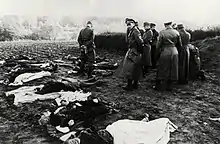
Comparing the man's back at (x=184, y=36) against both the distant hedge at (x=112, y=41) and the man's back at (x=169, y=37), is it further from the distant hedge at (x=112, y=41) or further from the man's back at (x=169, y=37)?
the distant hedge at (x=112, y=41)

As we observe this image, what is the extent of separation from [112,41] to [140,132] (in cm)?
1259

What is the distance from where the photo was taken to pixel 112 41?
52.7 ft

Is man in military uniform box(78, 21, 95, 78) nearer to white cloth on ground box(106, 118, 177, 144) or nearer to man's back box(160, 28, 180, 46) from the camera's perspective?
man's back box(160, 28, 180, 46)

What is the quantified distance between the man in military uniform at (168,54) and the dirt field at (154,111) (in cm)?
40

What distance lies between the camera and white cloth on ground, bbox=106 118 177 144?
11.7 feet

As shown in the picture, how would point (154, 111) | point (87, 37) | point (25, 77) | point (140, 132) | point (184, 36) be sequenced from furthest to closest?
point (87, 37), point (25, 77), point (184, 36), point (154, 111), point (140, 132)

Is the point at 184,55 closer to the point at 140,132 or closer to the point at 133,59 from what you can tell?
the point at 133,59

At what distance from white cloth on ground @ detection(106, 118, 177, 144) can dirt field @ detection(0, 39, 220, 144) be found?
0.19 metres

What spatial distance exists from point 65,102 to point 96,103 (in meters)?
0.73

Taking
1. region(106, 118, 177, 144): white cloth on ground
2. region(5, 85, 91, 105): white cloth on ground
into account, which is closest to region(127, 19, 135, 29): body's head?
region(5, 85, 91, 105): white cloth on ground

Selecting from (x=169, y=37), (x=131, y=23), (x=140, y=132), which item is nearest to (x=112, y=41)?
(x=131, y=23)

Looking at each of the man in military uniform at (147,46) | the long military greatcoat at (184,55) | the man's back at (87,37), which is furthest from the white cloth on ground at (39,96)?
the man in military uniform at (147,46)

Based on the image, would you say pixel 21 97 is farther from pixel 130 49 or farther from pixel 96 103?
pixel 130 49

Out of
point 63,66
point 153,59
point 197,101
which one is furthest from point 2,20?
point 197,101
